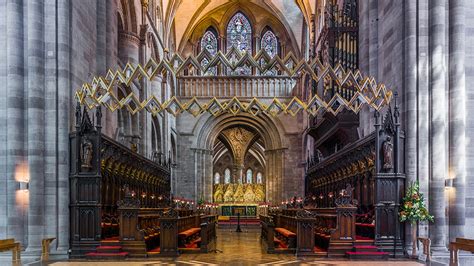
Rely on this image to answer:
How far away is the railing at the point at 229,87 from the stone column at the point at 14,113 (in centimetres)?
2688

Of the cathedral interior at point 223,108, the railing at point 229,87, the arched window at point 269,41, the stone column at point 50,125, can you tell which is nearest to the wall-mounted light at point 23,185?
the cathedral interior at point 223,108

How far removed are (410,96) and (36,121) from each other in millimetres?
Result: 10051

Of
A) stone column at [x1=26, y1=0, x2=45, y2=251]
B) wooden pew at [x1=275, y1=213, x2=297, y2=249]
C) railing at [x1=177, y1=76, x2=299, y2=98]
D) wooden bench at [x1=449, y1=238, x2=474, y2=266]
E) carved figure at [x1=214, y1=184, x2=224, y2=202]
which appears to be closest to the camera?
wooden bench at [x1=449, y1=238, x2=474, y2=266]

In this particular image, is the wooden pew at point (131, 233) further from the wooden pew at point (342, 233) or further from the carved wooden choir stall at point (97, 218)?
the wooden pew at point (342, 233)

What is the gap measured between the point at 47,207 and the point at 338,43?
1450 centimetres

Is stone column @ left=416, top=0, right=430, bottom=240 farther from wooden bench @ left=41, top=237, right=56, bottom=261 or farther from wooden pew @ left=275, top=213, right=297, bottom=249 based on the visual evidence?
wooden bench @ left=41, top=237, right=56, bottom=261

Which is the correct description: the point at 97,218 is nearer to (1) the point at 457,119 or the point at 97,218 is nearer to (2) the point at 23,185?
(2) the point at 23,185

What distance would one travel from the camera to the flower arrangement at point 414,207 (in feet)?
45.8

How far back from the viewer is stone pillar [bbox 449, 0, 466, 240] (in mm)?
14180

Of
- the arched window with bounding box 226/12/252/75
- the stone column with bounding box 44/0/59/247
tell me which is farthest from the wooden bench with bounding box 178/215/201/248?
the arched window with bounding box 226/12/252/75

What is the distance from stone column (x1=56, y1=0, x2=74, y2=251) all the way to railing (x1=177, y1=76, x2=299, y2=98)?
2611 centimetres

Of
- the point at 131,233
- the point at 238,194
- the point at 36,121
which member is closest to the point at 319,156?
the point at 238,194

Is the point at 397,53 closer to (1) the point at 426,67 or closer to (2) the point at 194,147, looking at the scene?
(1) the point at 426,67

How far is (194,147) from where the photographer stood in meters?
42.3
